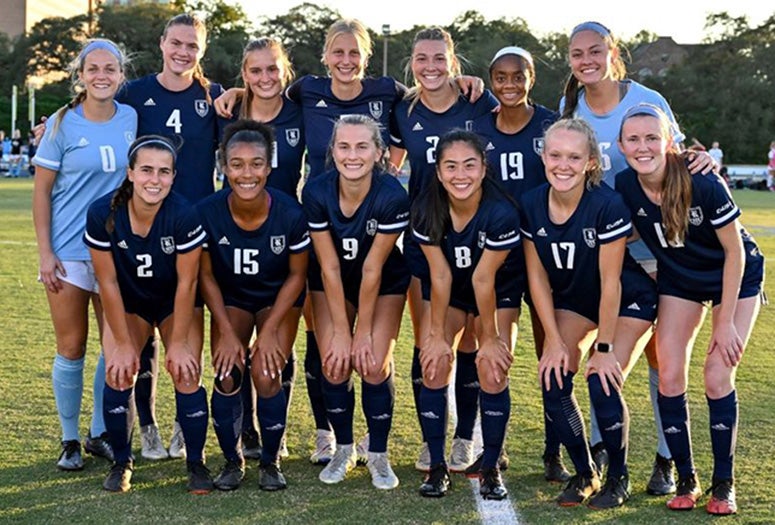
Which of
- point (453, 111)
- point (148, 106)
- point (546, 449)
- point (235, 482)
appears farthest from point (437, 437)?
point (148, 106)

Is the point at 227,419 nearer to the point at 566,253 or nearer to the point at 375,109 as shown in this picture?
the point at 566,253

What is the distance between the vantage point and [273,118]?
4988mm

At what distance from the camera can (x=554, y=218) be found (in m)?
4.20

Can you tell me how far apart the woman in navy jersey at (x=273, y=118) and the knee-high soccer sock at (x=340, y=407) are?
1.21ft

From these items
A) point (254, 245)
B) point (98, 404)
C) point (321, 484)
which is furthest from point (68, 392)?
point (321, 484)

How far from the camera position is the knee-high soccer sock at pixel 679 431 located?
4.13 meters

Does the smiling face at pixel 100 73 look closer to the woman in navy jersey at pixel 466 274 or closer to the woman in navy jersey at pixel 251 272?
the woman in navy jersey at pixel 251 272

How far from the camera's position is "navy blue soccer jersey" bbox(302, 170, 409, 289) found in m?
4.41

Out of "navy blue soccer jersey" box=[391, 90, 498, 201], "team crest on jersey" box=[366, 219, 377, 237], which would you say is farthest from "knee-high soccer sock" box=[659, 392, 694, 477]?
"navy blue soccer jersey" box=[391, 90, 498, 201]

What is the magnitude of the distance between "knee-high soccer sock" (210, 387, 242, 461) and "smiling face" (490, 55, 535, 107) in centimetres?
176

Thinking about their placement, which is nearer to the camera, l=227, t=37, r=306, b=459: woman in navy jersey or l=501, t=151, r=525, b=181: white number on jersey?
l=501, t=151, r=525, b=181: white number on jersey

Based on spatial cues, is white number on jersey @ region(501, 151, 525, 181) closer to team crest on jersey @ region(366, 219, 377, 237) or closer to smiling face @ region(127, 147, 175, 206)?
team crest on jersey @ region(366, 219, 377, 237)

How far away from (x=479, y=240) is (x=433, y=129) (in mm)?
818

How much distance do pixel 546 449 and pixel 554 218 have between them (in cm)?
106
